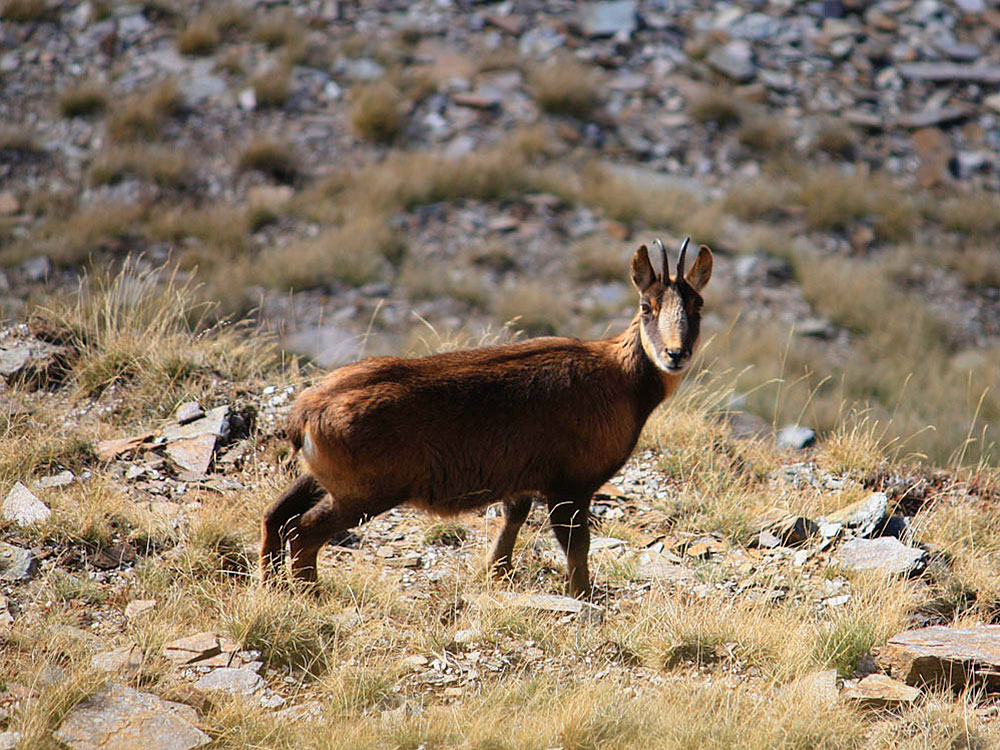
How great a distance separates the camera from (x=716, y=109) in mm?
18719

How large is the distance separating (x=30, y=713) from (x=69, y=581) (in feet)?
4.01

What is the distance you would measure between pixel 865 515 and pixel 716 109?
12.9 metres

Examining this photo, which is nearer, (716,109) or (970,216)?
(970,216)

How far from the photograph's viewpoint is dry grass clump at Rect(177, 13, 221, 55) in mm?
18203

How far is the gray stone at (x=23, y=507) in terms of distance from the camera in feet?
20.1

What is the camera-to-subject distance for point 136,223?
15.4 m

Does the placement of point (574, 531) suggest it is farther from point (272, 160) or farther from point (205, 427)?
point (272, 160)

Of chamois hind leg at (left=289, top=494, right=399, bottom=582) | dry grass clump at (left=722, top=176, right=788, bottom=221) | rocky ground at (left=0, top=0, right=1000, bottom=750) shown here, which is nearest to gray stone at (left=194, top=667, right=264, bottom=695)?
rocky ground at (left=0, top=0, right=1000, bottom=750)

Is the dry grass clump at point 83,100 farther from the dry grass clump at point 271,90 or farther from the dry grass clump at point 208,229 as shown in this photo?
the dry grass clump at point 208,229

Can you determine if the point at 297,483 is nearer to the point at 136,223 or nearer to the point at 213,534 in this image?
the point at 213,534

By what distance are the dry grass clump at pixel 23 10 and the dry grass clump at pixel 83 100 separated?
6.67 ft

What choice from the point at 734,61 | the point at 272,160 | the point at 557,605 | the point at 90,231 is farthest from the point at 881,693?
the point at 734,61

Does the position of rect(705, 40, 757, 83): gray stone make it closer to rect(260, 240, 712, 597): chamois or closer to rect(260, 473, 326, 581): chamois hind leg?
rect(260, 240, 712, 597): chamois

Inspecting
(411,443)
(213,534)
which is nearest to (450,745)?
(411,443)
